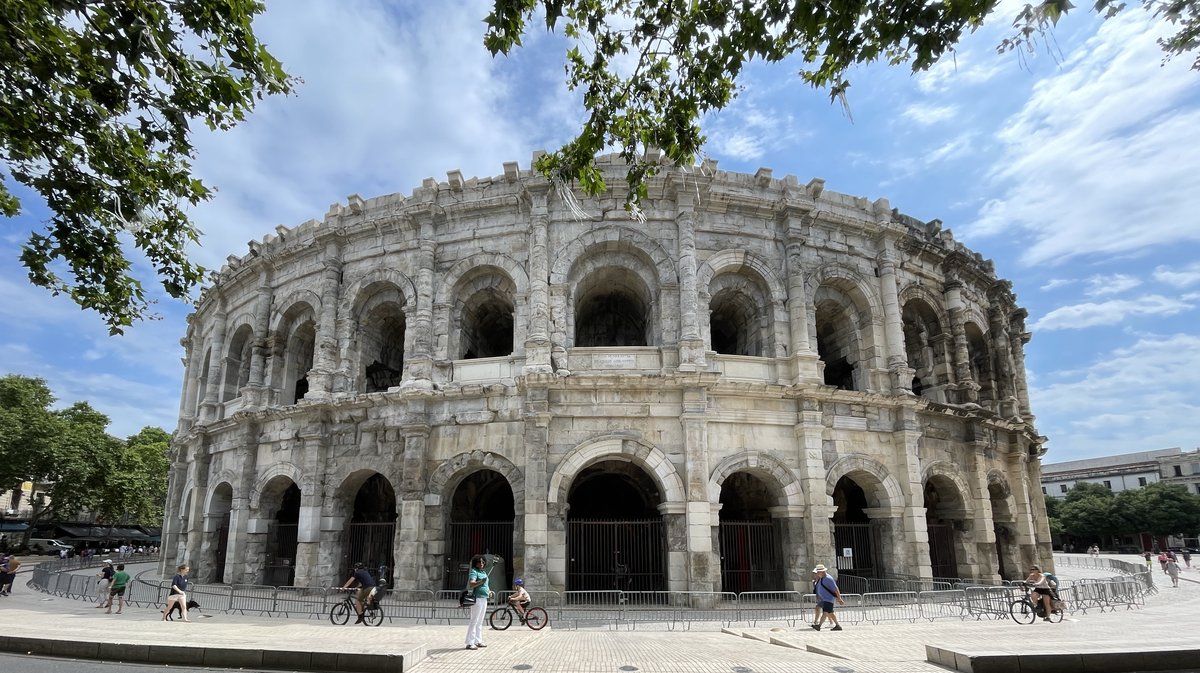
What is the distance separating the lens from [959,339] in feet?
62.5

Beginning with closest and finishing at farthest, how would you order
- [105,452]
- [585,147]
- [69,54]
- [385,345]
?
[69,54] < [585,147] < [385,345] < [105,452]

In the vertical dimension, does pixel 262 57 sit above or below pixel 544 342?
above

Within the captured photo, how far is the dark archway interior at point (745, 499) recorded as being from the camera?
56.8ft

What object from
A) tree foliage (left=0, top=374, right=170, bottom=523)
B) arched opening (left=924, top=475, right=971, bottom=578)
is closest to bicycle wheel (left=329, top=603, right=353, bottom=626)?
arched opening (left=924, top=475, right=971, bottom=578)

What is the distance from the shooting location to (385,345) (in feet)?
64.2

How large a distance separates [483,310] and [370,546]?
7.17 m

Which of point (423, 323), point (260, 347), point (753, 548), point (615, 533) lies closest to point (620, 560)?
point (615, 533)

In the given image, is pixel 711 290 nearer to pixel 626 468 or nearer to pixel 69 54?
pixel 626 468

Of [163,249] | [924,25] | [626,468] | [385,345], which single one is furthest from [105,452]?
[924,25]

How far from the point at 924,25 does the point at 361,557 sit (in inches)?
683

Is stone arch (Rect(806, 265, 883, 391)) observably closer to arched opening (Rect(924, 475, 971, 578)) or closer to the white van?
arched opening (Rect(924, 475, 971, 578))

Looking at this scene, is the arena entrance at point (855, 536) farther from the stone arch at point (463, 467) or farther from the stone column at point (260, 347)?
the stone column at point (260, 347)

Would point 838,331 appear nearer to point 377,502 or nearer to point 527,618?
point 527,618

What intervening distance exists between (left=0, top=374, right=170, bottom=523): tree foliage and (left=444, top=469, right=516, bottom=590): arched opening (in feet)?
94.2
